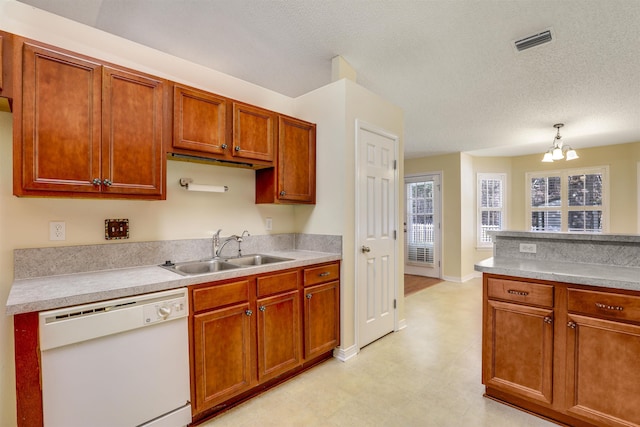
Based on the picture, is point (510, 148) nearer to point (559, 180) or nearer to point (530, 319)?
point (559, 180)

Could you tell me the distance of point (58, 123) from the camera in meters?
1.62

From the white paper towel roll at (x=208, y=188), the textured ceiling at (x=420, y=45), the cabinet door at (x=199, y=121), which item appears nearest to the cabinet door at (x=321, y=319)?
the white paper towel roll at (x=208, y=188)

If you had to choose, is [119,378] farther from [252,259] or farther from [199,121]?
[199,121]

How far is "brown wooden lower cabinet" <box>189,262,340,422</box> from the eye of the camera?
6.03 feet

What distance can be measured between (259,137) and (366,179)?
1.06 m

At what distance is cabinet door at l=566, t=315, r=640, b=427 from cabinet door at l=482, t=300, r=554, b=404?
11cm

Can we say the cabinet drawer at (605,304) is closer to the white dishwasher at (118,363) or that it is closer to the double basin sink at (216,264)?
the double basin sink at (216,264)

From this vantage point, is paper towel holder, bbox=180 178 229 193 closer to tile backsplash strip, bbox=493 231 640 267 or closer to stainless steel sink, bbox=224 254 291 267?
stainless steel sink, bbox=224 254 291 267

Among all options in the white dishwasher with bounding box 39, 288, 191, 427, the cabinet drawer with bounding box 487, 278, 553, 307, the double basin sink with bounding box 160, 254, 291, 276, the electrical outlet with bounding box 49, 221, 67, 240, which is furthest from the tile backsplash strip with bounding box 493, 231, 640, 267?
the electrical outlet with bounding box 49, 221, 67, 240

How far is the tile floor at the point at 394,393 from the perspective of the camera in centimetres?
188

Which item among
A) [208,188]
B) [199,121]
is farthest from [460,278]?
[199,121]

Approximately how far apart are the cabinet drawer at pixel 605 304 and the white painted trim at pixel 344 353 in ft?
5.38

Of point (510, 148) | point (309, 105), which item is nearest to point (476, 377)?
point (309, 105)

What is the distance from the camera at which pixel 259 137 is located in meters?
2.47
